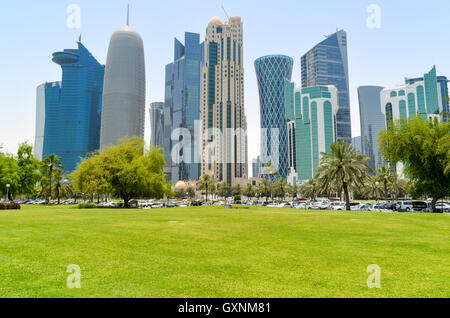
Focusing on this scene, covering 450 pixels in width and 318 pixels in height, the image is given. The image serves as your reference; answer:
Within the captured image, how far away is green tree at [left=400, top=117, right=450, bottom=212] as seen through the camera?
4219 centimetres

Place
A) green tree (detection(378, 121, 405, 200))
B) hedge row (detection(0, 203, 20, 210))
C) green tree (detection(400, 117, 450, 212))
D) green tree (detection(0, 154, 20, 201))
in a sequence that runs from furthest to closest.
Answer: green tree (detection(0, 154, 20, 201)) < green tree (detection(378, 121, 405, 200)) < hedge row (detection(0, 203, 20, 210)) < green tree (detection(400, 117, 450, 212))

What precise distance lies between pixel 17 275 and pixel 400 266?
41.2 ft

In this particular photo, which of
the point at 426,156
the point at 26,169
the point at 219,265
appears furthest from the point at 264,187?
the point at 219,265

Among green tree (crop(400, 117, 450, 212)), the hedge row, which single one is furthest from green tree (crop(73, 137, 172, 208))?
green tree (crop(400, 117, 450, 212))

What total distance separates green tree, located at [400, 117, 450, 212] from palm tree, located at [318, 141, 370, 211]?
7839mm

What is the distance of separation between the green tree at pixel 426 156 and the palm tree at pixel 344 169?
7839 mm

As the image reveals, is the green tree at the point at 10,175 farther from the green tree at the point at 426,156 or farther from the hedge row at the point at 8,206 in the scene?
the green tree at the point at 426,156

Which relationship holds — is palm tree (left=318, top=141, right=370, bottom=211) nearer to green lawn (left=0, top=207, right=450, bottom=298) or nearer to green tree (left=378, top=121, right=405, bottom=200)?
green tree (left=378, top=121, right=405, bottom=200)

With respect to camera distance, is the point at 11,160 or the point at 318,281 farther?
the point at 11,160

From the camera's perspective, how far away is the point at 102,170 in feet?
186

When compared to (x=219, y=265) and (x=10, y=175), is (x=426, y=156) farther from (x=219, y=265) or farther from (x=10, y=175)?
(x=10, y=175)
